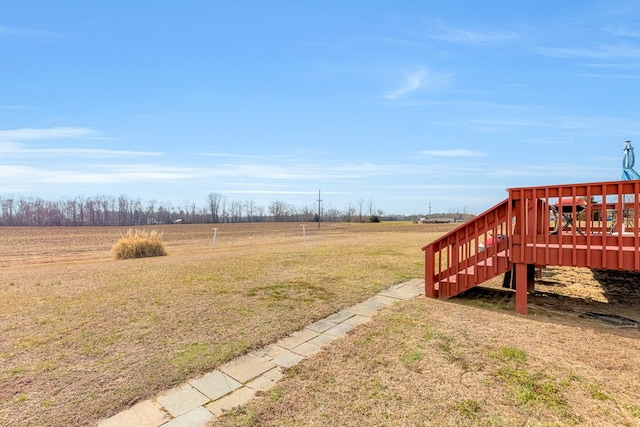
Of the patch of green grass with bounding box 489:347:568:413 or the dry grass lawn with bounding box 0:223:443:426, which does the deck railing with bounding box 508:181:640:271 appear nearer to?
the patch of green grass with bounding box 489:347:568:413

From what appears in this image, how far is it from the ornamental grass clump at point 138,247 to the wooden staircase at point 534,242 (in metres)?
11.1

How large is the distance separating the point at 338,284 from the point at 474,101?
9.86 metres

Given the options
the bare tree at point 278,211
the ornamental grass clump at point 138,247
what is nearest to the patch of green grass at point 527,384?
the ornamental grass clump at point 138,247

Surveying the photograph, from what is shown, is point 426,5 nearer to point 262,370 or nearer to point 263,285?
point 263,285

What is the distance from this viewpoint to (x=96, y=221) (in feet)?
266

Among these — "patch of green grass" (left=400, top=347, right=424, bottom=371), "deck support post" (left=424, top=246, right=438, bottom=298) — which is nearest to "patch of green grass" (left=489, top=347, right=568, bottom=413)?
"patch of green grass" (left=400, top=347, right=424, bottom=371)

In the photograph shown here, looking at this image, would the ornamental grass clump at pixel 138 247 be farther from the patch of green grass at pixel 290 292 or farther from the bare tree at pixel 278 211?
the bare tree at pixel 278 211

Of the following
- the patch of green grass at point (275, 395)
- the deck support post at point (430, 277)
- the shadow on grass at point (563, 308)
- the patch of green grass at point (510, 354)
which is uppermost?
the deck support post at point (430, 277)

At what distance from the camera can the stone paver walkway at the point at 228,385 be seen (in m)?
2.19

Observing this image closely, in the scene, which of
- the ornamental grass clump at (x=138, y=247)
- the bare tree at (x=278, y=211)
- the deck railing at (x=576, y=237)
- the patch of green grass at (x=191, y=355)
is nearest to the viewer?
the patch of green grass at (x=191, y=355)

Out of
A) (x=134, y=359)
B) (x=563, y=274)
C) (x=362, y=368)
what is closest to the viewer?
(x=362, y=368)

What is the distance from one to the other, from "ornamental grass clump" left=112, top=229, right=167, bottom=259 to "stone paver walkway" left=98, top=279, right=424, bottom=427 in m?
10.6

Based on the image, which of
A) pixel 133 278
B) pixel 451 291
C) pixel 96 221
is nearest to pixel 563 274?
pixel 451 291

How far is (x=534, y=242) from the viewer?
4.20 meters
